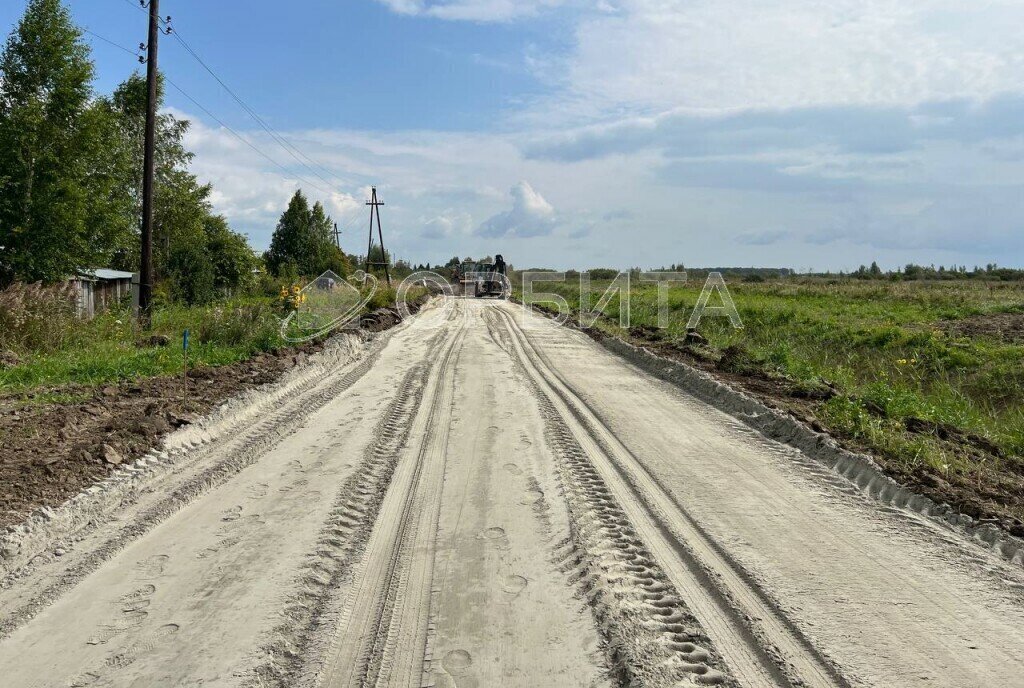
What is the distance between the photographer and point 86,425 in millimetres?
8297

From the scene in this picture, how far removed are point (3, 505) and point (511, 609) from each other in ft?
13.4

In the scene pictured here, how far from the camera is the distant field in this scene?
7.54m

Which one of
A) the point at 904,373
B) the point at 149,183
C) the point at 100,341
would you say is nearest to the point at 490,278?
the point at 149,183

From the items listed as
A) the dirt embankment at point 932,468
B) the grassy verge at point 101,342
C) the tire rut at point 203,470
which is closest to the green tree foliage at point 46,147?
the grassy verge at point 101,342

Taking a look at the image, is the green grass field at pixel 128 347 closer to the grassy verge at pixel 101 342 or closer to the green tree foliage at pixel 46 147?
the grassy verge at pixel 101 342

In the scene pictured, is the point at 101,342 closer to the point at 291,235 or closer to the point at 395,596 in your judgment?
the point at 395,596

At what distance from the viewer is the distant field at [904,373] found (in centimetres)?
754

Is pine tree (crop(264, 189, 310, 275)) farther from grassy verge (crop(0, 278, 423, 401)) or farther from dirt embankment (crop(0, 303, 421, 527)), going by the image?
dirt embankment (crop(0, 303, 421, 527))

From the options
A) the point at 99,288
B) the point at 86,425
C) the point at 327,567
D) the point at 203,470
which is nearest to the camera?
the point at 327,567

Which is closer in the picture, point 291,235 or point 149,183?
point 149,183

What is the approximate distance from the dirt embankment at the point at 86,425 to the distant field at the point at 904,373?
7.39 meters

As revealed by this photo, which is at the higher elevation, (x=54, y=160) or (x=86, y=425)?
(x=54, y=160)

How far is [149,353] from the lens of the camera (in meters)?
14.0

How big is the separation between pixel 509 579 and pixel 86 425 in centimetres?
598
